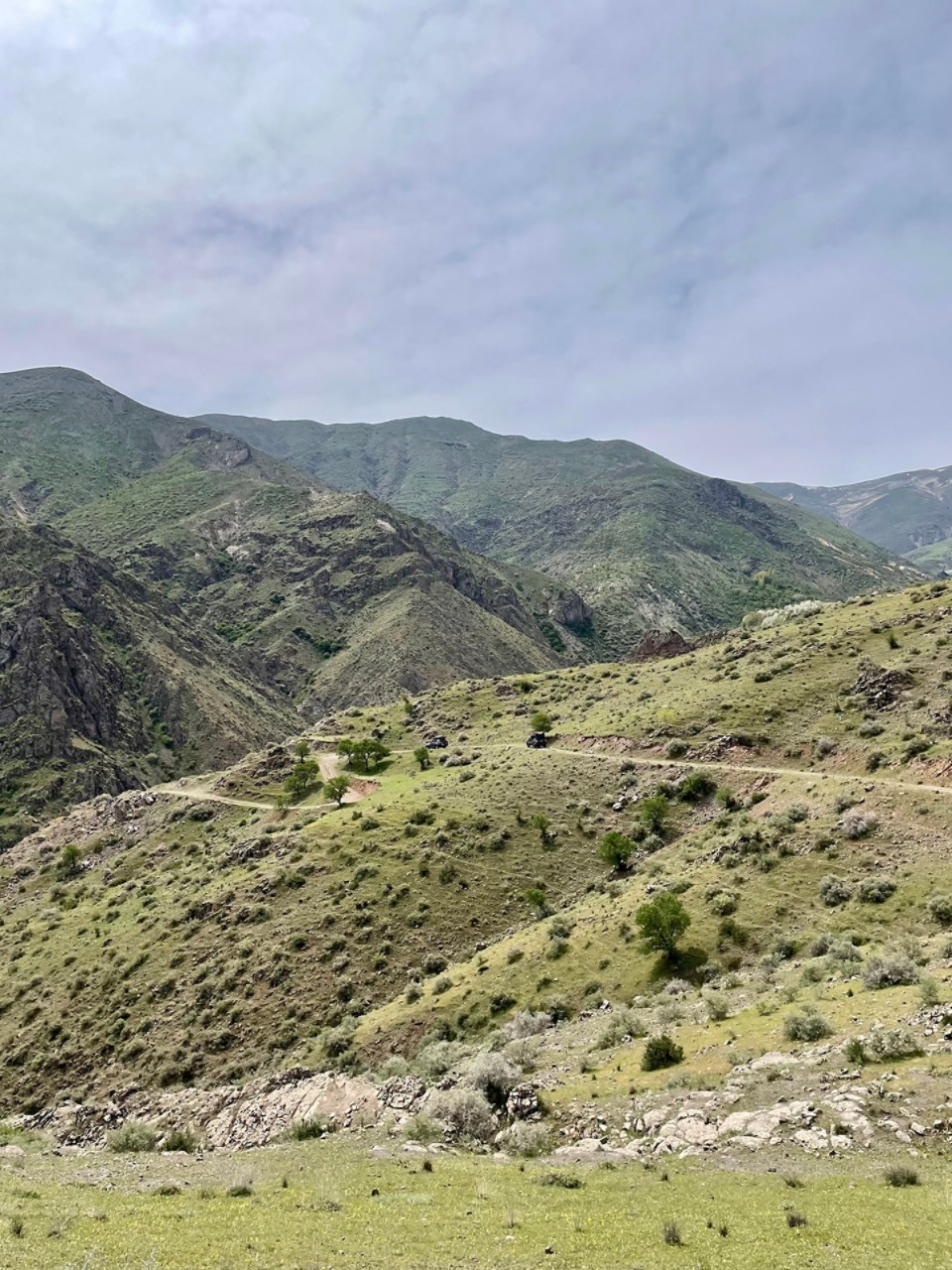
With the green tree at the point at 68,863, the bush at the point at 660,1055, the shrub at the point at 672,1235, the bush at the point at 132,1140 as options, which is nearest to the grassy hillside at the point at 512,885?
the bush at the point at 660,1055

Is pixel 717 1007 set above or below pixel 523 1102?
above

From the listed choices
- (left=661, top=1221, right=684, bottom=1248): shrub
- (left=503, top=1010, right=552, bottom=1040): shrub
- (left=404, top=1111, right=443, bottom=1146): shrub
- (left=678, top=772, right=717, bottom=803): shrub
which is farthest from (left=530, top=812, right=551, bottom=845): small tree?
(left=661, top=1221, right=684, bottom=1248): shrub

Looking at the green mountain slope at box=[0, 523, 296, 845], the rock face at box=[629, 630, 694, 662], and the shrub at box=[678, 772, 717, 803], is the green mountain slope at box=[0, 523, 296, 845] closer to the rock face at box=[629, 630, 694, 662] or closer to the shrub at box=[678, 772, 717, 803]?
the rock face at box=[629, 630, 694, 662]

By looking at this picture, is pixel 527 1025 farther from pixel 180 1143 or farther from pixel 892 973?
pixel 892 973

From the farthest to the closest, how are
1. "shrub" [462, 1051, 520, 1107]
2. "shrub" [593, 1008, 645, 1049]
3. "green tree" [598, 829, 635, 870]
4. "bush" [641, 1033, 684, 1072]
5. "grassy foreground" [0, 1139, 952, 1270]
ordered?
1. "green tree" [598, 829, 635, 870]
2. "shrub" [593, 1008, 645, 1049]
3. "shrub" [462, 1051, 520, 1107]
4. "bush" [641, 1033, 684, 1072]
5. "grassy foreground" [0, 1139, 952, 1270]

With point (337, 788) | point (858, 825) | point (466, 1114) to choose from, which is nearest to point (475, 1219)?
point (466, 1114)

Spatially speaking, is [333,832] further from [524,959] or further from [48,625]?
[48,625]

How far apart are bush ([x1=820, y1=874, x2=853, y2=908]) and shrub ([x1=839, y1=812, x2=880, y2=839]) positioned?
14.3 ft

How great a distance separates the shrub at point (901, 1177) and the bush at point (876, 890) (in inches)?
858

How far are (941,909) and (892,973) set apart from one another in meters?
8.61

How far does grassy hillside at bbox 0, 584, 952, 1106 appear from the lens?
37.2 meters

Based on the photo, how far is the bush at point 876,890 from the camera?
35.6m

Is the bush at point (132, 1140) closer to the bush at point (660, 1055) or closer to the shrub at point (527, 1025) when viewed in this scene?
the shrub at point (527, 1025)

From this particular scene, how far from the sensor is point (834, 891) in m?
37.3
